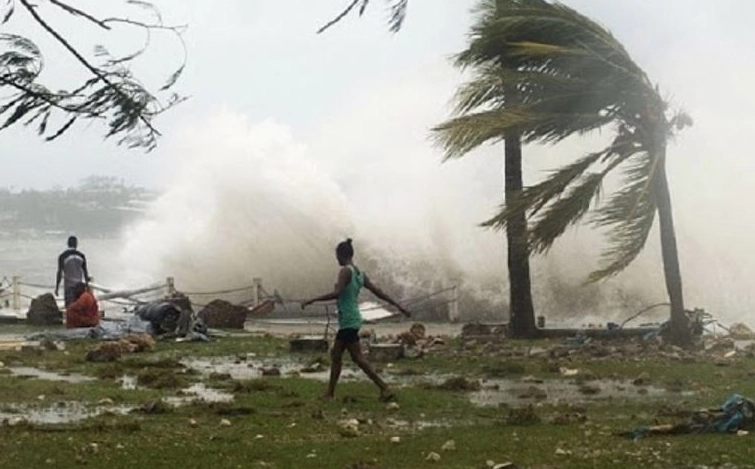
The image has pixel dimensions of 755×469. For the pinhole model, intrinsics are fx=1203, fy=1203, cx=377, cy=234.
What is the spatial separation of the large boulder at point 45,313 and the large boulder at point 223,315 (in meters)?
2.79

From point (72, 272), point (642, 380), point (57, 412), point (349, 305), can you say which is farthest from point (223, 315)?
point (57, 412)

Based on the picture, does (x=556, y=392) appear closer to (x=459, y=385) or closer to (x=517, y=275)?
(x=459, y=385)

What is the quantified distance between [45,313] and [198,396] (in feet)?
39.2

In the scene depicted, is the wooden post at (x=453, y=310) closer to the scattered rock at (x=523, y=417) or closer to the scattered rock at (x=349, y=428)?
the scattered rock at (x=523, y=417)

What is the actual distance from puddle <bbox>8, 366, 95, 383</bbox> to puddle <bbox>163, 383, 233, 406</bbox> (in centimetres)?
148

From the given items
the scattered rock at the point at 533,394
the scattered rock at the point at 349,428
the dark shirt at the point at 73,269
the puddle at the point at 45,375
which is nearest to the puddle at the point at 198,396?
the puddle at the point at 45,375

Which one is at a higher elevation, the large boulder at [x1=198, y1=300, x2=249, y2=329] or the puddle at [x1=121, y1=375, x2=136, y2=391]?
the large boulder at [x1=198, y1=300, x2=249, y2=329]

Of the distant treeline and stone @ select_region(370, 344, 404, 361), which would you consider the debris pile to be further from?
the distant treeline

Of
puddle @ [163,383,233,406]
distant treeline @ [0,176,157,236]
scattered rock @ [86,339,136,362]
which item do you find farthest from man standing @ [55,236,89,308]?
distant treeline @ [0,176,157,236]

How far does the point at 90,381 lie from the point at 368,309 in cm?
1587

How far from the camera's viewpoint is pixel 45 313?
23.2 m

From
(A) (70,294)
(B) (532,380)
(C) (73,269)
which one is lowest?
(B) (532,380)

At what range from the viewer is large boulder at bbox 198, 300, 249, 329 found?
76.3 feet

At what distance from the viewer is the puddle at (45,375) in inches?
536
